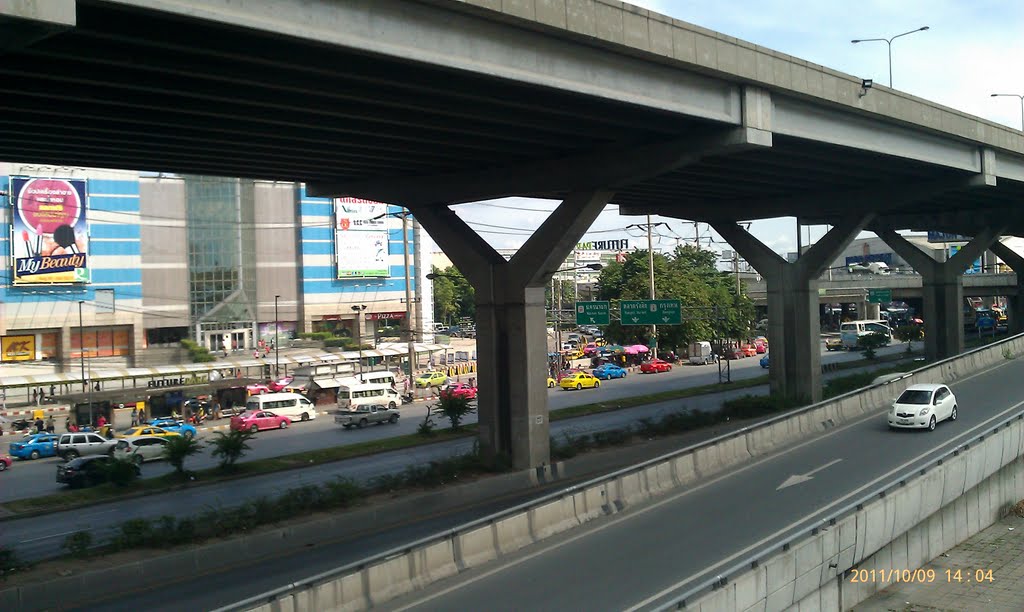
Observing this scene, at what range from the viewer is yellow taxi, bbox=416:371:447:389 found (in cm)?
6100

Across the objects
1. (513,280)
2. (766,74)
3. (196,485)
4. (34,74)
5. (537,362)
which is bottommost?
(196,485)

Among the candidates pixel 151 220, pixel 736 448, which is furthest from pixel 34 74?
pixel 151 220

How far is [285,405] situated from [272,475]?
21.7 meters

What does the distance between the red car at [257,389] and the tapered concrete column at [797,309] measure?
31689mm

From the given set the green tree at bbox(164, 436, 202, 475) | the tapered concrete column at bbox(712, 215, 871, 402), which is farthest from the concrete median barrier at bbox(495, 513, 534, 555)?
the tapered concrete column at bbox(712, 215, 871, 402)

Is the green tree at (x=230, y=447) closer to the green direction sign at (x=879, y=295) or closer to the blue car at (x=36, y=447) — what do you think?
the blue car at (x=36, y=447)

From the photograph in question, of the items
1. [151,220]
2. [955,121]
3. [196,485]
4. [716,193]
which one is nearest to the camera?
[196,485]

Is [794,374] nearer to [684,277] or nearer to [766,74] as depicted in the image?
[766,74]

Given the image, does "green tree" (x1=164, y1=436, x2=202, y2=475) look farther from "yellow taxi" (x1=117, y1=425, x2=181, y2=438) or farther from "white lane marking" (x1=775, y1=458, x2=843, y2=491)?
"white lane marking" (x1=775, y1=458, x2=843, y2=491)

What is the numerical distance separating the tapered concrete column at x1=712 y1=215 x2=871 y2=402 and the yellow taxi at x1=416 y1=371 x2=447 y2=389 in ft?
85.3

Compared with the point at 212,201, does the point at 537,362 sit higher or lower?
lower

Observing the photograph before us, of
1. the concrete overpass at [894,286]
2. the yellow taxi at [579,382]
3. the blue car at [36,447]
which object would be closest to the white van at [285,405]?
the blue car at [36,447]

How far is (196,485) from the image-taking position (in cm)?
2631

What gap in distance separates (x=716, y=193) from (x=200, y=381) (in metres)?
36.2
